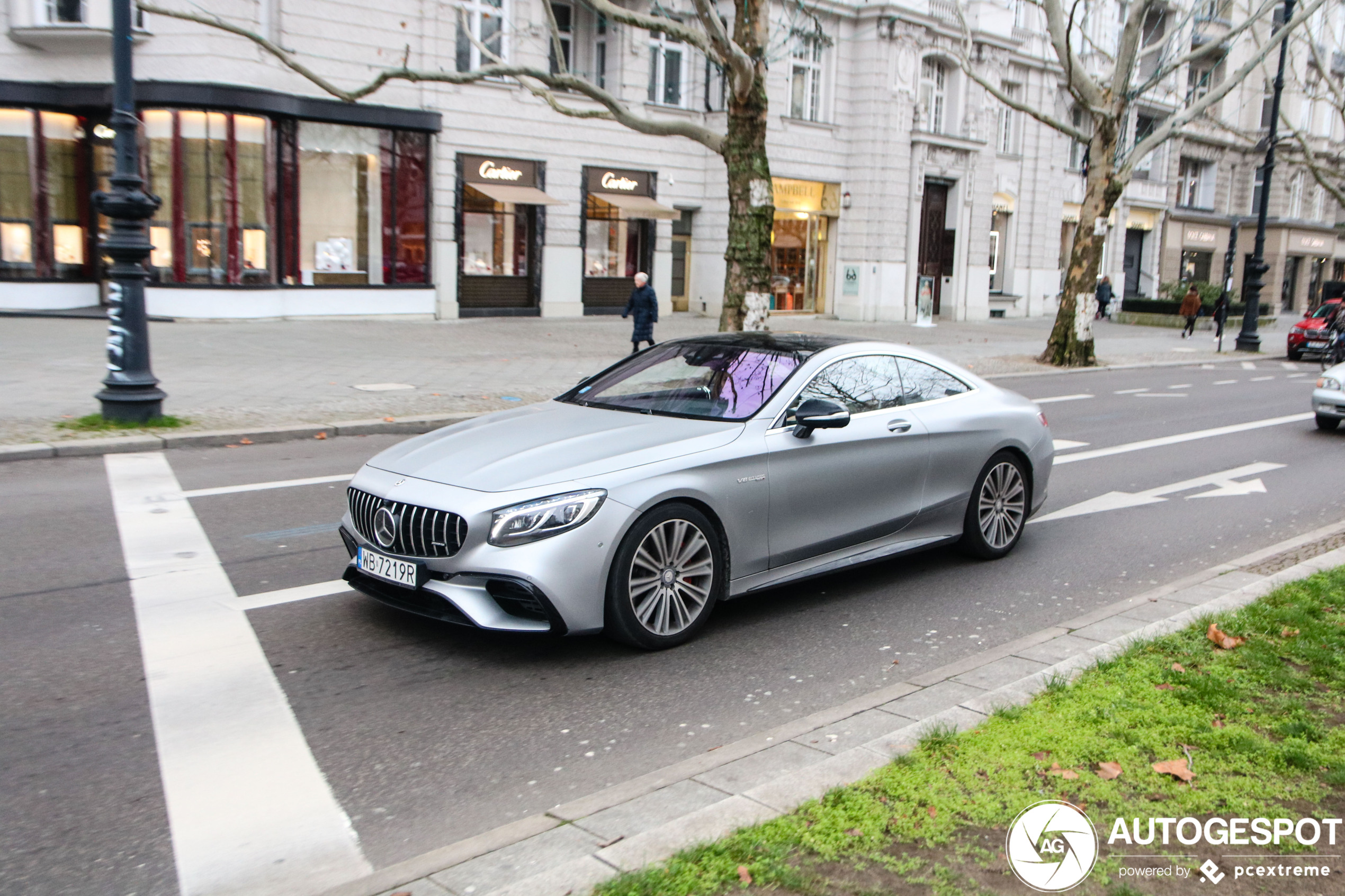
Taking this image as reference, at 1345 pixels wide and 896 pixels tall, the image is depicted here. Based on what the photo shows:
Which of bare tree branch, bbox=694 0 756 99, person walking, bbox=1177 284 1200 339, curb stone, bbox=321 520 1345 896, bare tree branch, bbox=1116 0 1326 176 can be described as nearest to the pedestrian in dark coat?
person walking, bbox=1177 284 1200 339

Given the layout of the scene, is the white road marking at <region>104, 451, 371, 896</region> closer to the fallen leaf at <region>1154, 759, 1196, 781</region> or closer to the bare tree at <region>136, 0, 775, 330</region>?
the fallen leaf at <region>1154, 759, 1196, 781</region>

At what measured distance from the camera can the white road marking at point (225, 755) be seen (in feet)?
11.6

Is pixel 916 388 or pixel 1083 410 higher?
pixel 916 388

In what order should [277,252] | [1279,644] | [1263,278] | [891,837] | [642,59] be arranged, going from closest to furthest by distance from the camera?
[891,837] → [1279,644] → [277,252] → [642,59] → [1263,278]

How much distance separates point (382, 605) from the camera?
6125 millimetres

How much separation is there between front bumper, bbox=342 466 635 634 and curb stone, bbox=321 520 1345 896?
41.0 inches

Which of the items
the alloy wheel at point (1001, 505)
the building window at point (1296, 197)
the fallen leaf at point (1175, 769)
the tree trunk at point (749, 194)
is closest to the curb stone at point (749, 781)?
the fallen leaf at point (1175, 769)

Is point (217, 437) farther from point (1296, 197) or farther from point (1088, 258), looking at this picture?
point (1296, 197)

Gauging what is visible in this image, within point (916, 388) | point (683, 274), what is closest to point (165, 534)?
→ point (916, 388)

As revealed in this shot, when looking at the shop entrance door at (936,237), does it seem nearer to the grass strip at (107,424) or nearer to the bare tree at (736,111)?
the bare tree at (736,111)

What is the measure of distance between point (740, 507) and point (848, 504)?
0.89 m

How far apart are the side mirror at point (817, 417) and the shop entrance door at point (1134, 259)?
47.3 metres

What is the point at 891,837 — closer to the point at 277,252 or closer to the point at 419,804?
the point at 419,804

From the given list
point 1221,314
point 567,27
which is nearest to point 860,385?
point 567,27
